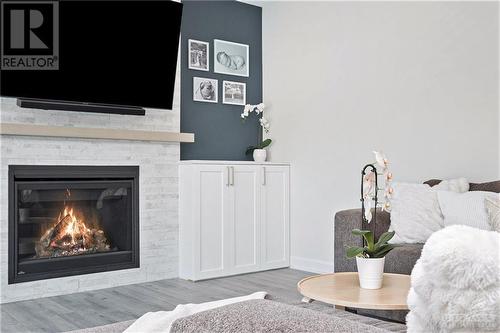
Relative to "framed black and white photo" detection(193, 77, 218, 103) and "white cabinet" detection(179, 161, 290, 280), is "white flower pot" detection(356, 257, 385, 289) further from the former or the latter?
"framed black and white photo" detection(193, 77, 218, 103)

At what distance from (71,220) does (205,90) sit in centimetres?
170

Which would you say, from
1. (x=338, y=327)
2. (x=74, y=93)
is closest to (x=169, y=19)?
(x=74, y=93)

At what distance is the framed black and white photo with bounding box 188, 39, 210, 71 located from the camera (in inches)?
194

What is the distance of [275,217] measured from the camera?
5.07m

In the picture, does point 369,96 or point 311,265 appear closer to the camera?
point 369,96

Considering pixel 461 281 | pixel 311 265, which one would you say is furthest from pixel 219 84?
pixel 461 281

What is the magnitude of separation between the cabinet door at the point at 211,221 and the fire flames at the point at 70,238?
0.76m

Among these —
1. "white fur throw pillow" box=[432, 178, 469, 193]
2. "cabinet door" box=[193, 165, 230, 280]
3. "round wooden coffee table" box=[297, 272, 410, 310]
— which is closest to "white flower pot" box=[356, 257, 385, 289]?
"round wooden coffee table" box=[297, 272, 410, 310]

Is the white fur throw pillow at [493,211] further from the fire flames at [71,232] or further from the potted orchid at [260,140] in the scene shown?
the fire flames at [71,232]

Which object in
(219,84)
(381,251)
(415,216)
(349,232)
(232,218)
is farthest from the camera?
(219,84)

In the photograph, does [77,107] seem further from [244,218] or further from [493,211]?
[493,211]

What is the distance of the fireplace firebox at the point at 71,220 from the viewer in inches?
151

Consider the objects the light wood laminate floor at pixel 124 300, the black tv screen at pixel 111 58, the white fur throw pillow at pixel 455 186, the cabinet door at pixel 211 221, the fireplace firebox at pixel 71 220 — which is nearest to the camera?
the light wood laminate floor at pixel 124 300

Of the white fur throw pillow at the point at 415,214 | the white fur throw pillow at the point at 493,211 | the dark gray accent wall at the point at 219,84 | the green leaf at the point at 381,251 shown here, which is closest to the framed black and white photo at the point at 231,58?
the dark gray accent wall at the point at 219,84
